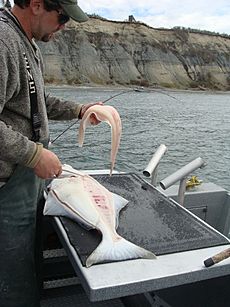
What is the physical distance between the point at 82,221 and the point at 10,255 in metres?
0.38

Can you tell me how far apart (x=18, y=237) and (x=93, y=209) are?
1.25 ft

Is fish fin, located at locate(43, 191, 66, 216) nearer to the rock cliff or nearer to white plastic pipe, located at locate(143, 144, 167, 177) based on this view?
white plastic pipe, located at locate(143, 144, 167, 177)

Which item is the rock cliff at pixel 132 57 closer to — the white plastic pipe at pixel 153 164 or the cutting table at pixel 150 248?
the white plastic pipe at pixel 153 164

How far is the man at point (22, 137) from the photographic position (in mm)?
1675

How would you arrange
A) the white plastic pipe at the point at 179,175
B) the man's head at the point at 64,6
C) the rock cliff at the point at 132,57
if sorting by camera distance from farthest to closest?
the rock cliff at the point at 132,57, the white plastic pipe at the point at 179,175, the man's head at the point at 64,6

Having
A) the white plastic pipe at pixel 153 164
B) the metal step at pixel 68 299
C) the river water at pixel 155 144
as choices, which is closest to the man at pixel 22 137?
the metal step at pixel 68 299

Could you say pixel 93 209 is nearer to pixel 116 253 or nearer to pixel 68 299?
pixel 116 253

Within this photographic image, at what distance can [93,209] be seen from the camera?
78.4 inches

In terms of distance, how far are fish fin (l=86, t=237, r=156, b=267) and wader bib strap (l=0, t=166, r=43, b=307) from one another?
46 centimetres

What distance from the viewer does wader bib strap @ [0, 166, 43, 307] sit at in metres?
1.87

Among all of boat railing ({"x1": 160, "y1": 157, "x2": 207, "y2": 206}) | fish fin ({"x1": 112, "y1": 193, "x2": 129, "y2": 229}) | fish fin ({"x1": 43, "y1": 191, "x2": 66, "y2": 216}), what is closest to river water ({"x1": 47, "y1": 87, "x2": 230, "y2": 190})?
boat railing ({"x1": 160, "y1": 157, "x2": 207, "y2": 206})

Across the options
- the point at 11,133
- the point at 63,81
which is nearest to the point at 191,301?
the point at 11,133

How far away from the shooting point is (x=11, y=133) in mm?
1675

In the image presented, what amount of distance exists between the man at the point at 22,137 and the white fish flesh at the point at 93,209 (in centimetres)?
13
